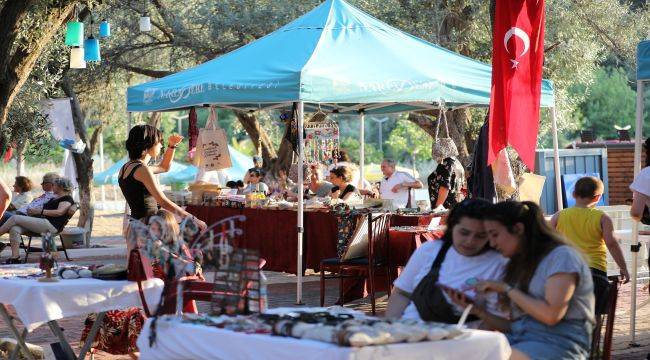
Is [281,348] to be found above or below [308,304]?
above

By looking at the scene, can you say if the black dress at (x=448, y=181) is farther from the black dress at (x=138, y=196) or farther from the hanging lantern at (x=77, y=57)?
the hanging lantern at (x=77, y=57)

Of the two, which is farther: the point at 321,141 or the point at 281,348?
the point at 321,141

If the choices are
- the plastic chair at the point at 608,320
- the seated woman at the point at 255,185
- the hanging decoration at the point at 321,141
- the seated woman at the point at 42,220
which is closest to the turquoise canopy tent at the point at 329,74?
the hanging decoration at the point at 321,141

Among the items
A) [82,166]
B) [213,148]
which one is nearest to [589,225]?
[213,148]

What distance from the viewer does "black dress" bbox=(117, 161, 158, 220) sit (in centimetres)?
789

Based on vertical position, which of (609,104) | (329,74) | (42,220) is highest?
(609,104)

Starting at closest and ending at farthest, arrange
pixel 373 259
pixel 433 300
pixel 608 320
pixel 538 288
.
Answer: pixel 538 288, pixel 433 300, pixel 608 320, pixel 373 259

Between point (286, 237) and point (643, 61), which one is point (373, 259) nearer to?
point (286, 237)

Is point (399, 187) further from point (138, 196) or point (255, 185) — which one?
point (138, 196)

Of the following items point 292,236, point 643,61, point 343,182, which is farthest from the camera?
point 343,182

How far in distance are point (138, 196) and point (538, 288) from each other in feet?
12.0

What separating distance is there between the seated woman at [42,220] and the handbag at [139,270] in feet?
29.7

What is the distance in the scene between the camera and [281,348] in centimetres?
439

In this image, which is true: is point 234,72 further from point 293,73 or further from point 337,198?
point 337,198
